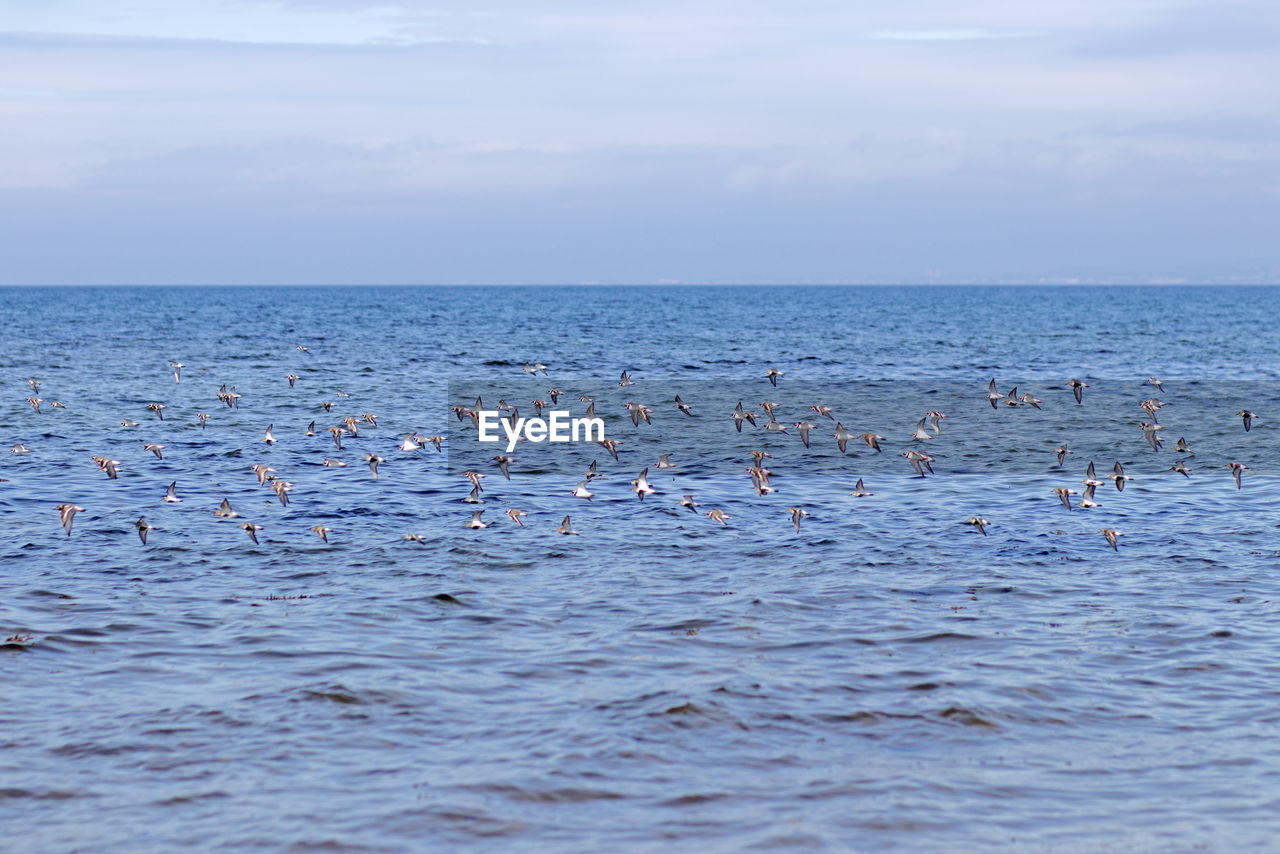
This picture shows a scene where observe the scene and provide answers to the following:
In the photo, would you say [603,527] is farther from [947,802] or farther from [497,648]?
[947,802]

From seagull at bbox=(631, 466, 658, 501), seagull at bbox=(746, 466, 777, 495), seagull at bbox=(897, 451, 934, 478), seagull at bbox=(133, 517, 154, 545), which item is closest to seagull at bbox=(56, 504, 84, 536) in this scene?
seagull at bbox=(133, 517, 154, 545)

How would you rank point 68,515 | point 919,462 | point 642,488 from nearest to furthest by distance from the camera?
point 68,515 → point 642,488 → point 919,462

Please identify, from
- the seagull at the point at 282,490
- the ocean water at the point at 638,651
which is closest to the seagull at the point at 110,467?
the ocean water at the point at 638,651

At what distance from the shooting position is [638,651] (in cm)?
1691

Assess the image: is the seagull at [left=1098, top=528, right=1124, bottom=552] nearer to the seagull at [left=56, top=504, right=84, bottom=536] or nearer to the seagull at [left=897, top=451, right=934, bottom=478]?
the seagull at [left=897, top=451, right=934, bottom=478]

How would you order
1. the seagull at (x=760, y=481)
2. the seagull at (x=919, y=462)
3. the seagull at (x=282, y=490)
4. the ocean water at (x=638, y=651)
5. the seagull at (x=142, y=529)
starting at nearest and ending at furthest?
the ocean water at (x=638, y=651)
the seagull at (x=142, y=529)
the seagull at (x=282, y=490)
the seagull at (x=760, y=481)
the seagull at (x=919, y=462)

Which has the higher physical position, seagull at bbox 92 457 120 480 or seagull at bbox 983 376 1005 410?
seagull at bbox 983 376 1005 410

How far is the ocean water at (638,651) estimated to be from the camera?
1207cm

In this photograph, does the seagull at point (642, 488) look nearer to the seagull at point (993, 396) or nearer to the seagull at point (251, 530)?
the seagull at point (251, 530)

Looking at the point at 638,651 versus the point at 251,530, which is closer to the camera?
the point at 638,651

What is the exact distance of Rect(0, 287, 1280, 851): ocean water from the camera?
12.1 m

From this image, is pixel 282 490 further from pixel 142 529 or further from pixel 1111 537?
pixel 1111 537

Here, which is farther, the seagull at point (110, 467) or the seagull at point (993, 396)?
the seagull at point (993, 396)

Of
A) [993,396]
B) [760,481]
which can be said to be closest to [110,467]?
[760,481]
